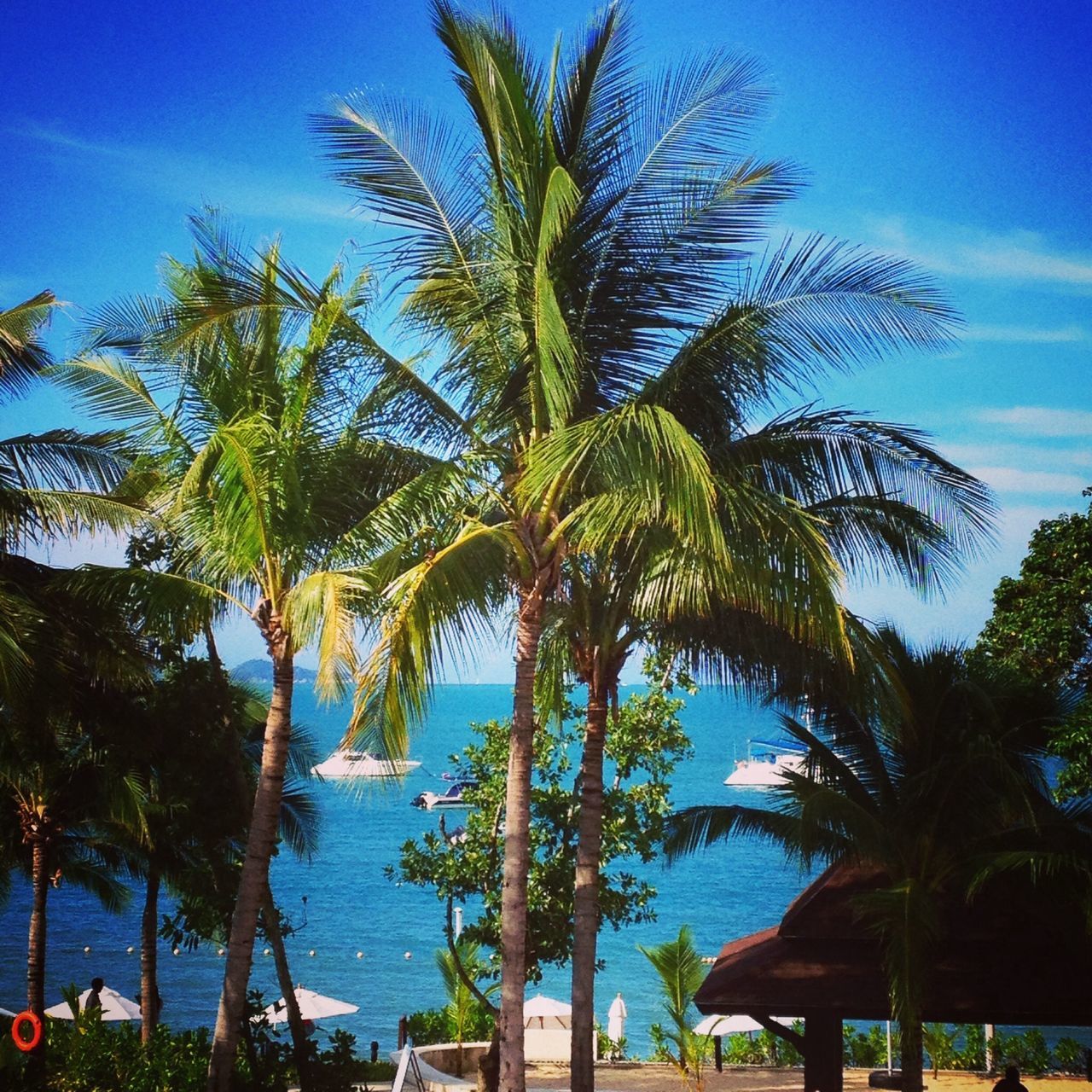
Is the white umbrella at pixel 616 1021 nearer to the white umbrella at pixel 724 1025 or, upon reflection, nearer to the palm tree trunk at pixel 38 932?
the white umbrella at pixel 724 1025

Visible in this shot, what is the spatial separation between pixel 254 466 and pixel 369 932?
68.8 metres

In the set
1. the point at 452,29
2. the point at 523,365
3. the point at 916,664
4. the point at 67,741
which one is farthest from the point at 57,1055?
the point at 452,29

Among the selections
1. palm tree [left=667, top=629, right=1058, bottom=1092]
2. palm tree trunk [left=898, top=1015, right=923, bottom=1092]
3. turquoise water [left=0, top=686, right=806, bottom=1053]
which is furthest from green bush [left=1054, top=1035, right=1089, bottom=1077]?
palm tree [left=667, top=629, right=1058, bottom=1092]

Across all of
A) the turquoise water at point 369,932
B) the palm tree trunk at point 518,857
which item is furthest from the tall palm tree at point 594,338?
the turquoise water at point 369,932

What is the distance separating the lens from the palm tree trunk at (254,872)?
1138 centimetres

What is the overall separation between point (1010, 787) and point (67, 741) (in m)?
11.4

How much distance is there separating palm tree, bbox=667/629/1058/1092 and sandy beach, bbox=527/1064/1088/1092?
24.0 ft

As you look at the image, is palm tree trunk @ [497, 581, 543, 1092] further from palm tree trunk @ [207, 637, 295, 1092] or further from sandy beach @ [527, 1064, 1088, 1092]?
sandy beach @ [527, 1064, 1088, 1092]

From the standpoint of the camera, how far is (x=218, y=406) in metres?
12.2

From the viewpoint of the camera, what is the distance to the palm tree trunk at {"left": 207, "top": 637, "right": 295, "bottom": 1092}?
1138 centimetres

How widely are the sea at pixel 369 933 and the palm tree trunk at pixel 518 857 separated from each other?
929 inches

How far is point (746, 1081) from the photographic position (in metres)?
20.8

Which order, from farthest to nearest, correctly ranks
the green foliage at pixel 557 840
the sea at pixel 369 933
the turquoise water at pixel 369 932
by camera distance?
1. the turquoise water at pixel 369 932
2. the sea at pixel 369 933
3. the green foliage at pixel 557 840

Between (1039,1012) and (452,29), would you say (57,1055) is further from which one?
(452,29)
